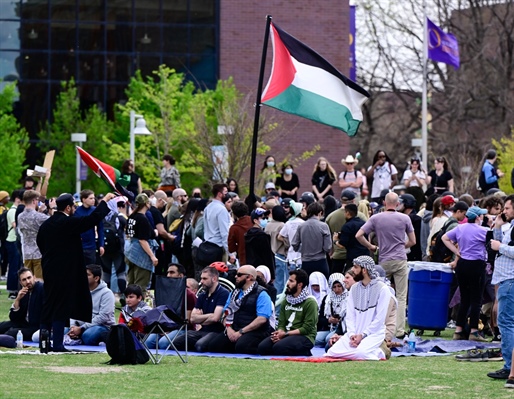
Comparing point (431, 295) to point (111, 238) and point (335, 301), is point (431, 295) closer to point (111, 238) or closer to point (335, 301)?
point (335, 301)

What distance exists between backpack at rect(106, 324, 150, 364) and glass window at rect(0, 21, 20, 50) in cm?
4148

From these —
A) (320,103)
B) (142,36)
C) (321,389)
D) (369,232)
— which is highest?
(142,36)

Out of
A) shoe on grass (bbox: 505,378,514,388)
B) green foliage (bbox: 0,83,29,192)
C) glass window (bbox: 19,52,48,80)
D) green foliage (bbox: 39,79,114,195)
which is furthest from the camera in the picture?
glass window (bbox: 19,52,48,80)

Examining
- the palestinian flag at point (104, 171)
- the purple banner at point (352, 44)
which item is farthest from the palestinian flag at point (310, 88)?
the purple banner at point (352, 44)

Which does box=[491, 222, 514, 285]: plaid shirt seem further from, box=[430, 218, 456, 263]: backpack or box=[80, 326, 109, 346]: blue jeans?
box=[430, 218, 456, 263]: backpack

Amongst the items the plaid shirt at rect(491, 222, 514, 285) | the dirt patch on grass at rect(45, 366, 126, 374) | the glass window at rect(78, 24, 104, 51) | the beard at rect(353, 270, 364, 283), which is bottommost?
the dirt patch on grass at rect(45, 366, 126, 374)

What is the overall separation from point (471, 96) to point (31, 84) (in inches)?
792

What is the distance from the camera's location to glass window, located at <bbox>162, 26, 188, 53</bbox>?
54969 millimetres

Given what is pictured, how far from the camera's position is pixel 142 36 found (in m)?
55.0

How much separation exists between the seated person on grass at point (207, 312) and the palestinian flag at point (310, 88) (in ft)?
13.5

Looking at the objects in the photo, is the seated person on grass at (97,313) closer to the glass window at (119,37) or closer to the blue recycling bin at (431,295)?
the blue recycling bin at (431,295)

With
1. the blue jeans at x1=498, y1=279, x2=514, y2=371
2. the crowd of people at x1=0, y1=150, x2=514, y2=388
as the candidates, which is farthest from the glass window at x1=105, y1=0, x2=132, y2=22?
the blue jeans at x1=498, y1=279, x2=514, y2=371

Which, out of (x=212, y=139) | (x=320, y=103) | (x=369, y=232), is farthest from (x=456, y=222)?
(x=212, y=139)

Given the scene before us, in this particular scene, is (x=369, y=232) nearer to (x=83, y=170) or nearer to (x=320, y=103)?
(x=320, y=103)
